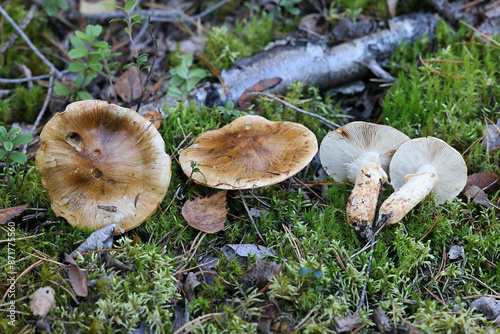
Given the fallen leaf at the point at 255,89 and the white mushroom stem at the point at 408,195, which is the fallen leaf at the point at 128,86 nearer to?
the fallen leaf at the point at 255,89

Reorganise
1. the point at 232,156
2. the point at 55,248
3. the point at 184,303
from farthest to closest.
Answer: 1. the point at 232,156
2. the point at 55,248
3. the point at 184,303

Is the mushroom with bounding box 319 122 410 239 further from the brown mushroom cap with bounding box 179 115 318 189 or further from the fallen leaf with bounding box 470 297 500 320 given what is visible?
the fallen leaf with bounding box 470 297 500 320

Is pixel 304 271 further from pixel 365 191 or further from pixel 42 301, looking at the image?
pixel 42 301

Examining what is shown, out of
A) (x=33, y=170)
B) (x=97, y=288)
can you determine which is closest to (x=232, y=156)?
(x=97, y=288)

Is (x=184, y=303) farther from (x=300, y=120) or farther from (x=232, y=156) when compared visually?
(x=300, y=120)

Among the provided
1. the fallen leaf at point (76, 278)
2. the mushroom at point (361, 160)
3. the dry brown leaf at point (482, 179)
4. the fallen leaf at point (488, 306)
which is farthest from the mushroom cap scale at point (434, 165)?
the fallen leaf at point (76, 278)

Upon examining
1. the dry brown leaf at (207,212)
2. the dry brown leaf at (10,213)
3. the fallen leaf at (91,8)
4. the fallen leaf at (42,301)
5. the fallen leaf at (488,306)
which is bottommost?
the fallen leaf at (488,306)
